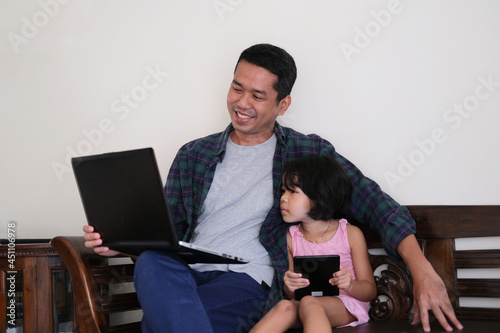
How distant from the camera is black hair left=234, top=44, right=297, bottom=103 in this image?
194 centimetres

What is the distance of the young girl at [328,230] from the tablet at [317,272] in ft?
0.08

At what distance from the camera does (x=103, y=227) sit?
5.34 feet

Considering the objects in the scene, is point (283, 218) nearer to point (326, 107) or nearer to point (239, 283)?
point (239, 283)

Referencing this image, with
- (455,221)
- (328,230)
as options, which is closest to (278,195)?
(328,230)

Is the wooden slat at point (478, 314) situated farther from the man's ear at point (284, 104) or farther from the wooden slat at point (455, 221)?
the man's ear at point (284, 104)

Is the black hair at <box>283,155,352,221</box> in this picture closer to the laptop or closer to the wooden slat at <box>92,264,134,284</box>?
the laptop

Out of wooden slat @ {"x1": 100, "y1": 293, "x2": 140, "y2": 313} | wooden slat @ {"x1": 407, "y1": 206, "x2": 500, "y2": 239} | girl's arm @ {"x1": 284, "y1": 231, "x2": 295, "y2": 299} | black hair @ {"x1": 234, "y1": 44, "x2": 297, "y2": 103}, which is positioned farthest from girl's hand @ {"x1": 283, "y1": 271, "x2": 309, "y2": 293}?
black hair @ {"x1": 234, "y1": 44, "x2": 297, "y2": 103}

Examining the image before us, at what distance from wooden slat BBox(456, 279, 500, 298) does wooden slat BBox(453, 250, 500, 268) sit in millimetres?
45

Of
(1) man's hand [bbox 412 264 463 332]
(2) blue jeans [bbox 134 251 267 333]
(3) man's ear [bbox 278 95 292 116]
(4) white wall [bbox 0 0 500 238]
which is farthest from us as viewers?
(3) man's ear [bbox 278 95 292 116]

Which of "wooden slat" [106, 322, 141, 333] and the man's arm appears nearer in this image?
the man's arm

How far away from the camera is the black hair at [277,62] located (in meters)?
1.94

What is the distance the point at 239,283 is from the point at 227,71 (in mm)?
929

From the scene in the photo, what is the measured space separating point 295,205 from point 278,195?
5.5 inches

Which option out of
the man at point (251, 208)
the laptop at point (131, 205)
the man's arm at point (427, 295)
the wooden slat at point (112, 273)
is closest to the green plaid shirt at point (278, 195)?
the man at point (251, 208)
